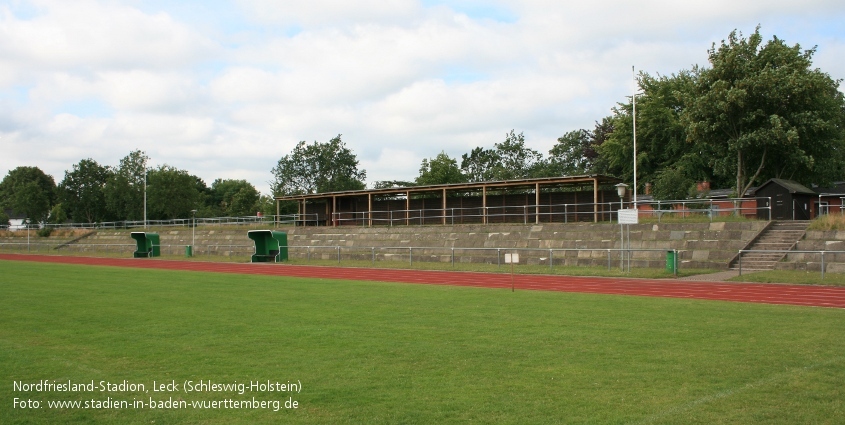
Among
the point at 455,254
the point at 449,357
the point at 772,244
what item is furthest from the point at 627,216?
the point at 449,357

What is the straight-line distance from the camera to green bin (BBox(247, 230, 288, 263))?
39.8 meters

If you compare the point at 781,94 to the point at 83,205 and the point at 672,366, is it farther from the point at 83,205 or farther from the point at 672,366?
the point at 83,205

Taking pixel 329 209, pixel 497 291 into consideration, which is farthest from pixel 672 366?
pixel 329 209

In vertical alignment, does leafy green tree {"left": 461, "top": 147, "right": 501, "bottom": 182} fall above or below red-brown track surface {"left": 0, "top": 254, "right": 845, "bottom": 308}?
above

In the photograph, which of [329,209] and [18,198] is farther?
[18,198]

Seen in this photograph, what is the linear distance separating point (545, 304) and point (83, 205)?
8788cm

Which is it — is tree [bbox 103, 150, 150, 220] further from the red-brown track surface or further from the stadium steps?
the stadium steps

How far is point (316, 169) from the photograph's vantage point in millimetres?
86875

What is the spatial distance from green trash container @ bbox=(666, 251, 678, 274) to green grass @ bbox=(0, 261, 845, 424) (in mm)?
9532

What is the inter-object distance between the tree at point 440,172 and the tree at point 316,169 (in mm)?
13261

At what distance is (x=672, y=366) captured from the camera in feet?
27.2

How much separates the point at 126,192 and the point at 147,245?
34221 millimetres

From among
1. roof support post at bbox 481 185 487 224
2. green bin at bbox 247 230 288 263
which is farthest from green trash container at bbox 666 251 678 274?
green bin at bbox 247 230 288 263

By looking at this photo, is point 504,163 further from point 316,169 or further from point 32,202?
point 32,202
